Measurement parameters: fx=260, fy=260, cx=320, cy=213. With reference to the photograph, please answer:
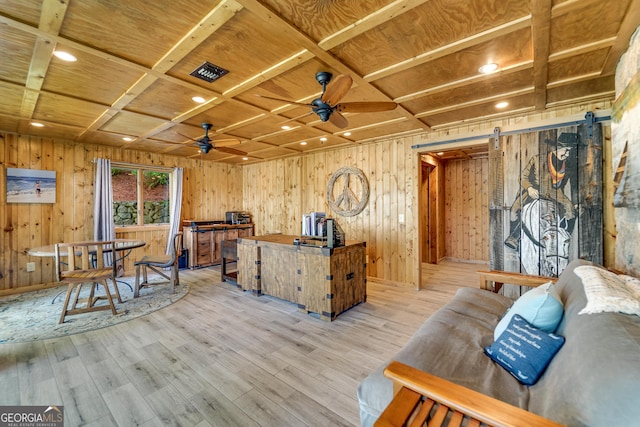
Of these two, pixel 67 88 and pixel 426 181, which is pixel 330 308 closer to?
pixel 67 88

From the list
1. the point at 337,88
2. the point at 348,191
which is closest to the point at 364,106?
the point at 337,88

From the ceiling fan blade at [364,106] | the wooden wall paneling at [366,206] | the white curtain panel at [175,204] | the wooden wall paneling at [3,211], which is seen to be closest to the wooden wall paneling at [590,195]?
the ceiling fan blade at [364,106]

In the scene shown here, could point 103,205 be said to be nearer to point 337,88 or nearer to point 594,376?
point 337,88

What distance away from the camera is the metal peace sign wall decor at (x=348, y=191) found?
4914 millimetres

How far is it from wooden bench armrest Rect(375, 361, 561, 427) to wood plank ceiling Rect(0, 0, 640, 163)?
202 cm

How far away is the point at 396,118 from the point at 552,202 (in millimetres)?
2161

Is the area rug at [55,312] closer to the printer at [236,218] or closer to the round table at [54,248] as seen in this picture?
the round table at [54,248]

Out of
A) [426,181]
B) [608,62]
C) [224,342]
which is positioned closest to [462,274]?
[426,181]

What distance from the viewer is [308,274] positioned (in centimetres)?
324

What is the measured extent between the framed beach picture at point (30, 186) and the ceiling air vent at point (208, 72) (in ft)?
13.5

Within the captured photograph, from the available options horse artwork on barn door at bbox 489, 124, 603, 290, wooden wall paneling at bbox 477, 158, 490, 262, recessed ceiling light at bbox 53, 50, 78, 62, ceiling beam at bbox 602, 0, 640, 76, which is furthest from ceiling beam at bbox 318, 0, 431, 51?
wooden wall paneling at bbox 477, 158, 490, 262

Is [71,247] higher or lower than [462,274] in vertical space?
higher

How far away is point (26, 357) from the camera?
232 cm

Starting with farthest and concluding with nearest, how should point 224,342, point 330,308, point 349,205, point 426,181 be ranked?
1. point 426,181
2. point 349,205
3. point 330,308
4. point 224,342
